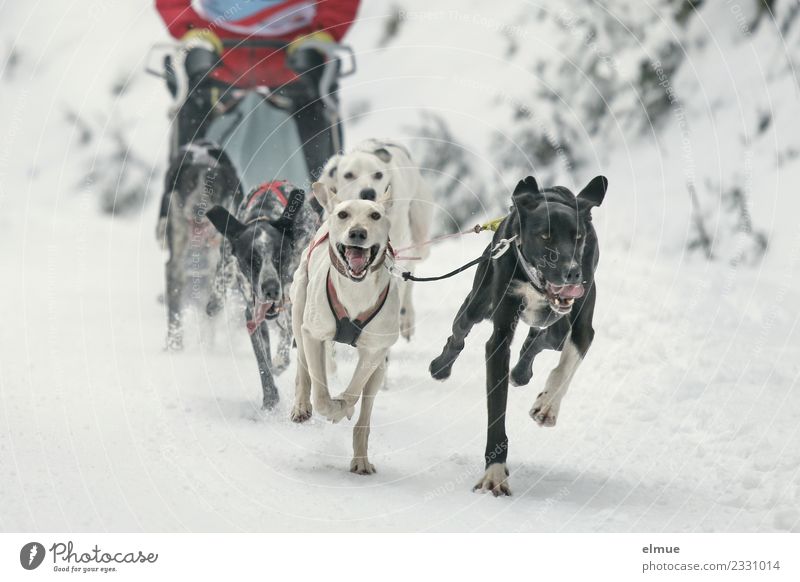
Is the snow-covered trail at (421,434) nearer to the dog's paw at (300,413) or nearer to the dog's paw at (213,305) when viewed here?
the dog's paw at (213,305)

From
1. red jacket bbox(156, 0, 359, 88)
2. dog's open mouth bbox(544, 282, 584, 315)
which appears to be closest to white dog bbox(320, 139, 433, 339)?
dog's open mouth bbox(544, 282, 584, 315)

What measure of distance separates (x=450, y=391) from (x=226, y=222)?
1.99m

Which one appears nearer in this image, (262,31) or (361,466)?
(361,466)

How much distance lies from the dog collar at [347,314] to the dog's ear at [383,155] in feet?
7.24

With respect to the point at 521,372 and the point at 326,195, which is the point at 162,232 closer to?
the point at 521,372

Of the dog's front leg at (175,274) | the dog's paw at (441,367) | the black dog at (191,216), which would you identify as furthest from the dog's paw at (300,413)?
the dog's front leg at (175,274)

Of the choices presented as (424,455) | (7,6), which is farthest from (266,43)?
(7,6)

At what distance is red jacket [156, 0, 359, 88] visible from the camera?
9.80m

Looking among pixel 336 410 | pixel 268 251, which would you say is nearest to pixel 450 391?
pixel 268 251

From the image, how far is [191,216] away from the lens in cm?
907

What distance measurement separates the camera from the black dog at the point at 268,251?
21.5 ft

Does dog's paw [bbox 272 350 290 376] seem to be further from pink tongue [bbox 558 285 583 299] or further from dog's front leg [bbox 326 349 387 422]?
pink tongue [bbox 558 285 583 299]

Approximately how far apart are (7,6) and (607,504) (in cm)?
1315
